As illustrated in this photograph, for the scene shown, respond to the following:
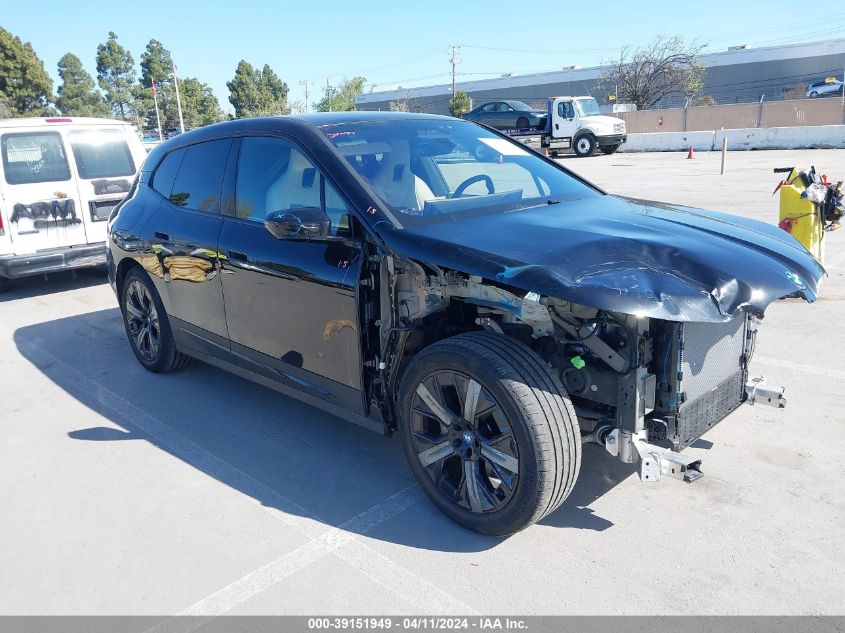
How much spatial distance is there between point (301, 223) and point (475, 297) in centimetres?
91

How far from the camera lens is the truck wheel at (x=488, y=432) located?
2824 mm

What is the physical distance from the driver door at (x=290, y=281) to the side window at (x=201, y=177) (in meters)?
0.23

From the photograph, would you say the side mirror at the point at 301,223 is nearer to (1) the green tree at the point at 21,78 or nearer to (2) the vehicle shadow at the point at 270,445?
(2) the vehicle shadow at the point at 270,445

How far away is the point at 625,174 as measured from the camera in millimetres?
19938

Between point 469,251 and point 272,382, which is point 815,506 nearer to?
point 469,251

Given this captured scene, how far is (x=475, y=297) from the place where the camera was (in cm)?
312

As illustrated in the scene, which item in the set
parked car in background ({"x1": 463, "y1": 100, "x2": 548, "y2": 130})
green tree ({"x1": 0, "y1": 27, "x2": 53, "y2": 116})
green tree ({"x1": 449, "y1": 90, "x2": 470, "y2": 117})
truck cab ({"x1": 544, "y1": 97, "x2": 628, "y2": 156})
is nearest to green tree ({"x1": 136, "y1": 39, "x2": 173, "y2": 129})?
green tree ({"x1": 0, "y1": 27, "x2": 53, "y2": 116})

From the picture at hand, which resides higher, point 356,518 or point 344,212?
point 344,212

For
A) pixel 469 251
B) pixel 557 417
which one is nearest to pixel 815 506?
pixel 557 417

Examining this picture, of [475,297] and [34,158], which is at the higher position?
[34,158]

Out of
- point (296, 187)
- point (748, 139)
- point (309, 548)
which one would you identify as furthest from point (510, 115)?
point (309, 548)

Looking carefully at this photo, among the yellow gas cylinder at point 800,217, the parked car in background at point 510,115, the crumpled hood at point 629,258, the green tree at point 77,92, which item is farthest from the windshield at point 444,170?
the green tree at point 77,92

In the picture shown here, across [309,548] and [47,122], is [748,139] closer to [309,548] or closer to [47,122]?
[47,122]

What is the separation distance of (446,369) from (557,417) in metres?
0.53
